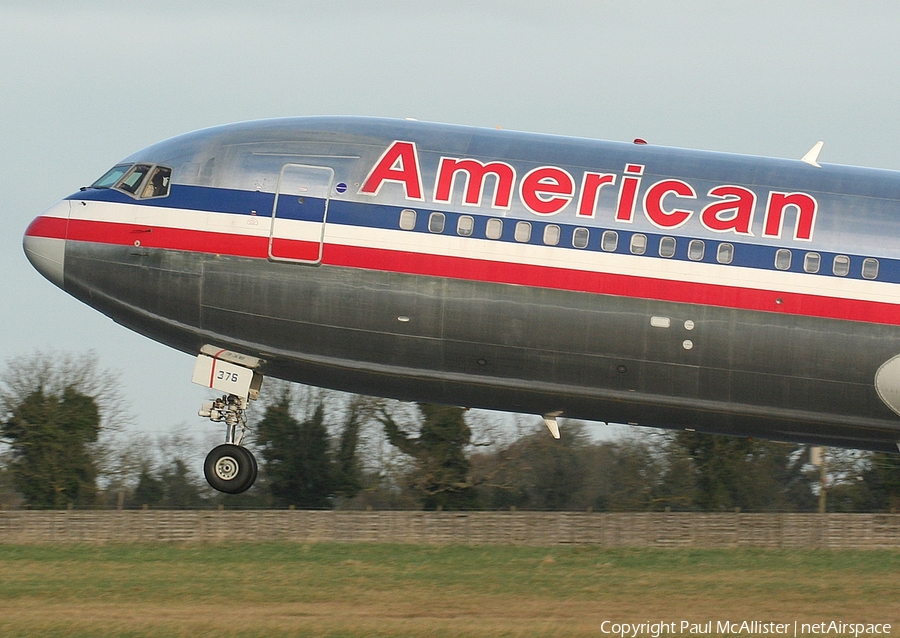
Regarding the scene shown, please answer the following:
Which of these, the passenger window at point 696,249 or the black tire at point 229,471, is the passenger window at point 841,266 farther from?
the black tire at point 229,471

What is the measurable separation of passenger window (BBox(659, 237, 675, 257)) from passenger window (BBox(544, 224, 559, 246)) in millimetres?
2306

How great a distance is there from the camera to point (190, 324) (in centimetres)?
3055

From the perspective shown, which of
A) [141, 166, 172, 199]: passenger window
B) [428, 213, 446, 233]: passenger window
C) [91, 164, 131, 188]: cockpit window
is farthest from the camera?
[91, 164, 131, 188]: cockpit window

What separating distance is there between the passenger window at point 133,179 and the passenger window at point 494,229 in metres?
8.50

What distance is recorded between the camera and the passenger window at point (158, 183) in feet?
102

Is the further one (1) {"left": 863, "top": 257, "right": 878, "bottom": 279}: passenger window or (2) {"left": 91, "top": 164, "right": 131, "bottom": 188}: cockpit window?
(2) {"left": 91, "top": 164, "right": 131, "bottom": 188}: cockpit window

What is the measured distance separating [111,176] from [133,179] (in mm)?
898

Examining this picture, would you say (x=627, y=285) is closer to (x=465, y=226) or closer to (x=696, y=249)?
(x=696, y=249)

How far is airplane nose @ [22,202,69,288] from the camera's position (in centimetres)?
3108

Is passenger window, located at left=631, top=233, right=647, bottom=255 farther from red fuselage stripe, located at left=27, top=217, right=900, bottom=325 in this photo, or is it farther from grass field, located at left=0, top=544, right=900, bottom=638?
grass field, located at left=0, top=544, right=900, bottom=638

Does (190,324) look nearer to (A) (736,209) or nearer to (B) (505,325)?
(B) (505,325)

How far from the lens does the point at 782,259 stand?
29203mm

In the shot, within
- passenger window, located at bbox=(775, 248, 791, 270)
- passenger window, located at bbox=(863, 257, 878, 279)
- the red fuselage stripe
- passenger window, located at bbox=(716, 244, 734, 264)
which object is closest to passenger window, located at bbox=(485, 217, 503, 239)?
the red fuselage stripe

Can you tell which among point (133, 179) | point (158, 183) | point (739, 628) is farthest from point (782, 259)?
point (133, 179)
